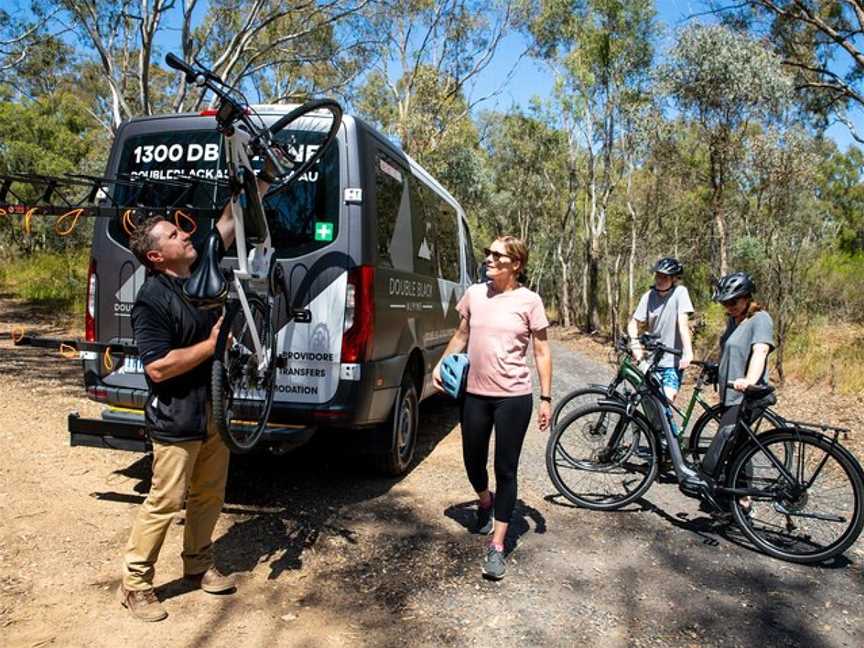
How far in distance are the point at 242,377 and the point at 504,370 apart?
143 centimetres

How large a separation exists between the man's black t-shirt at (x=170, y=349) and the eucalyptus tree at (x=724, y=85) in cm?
1216

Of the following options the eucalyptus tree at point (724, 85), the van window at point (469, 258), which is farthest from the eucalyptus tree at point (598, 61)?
the van window at point (469, 258)

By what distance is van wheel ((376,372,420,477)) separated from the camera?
16.5 ft

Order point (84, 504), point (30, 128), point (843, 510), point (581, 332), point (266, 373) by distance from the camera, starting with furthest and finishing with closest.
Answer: point (30, 128), point (581, 332), point (84, 504), point (843, 510), point (266, 373)

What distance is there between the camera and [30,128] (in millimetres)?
31672

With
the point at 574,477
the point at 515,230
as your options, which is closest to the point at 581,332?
the point at 515,230

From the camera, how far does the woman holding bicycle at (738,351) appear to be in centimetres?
438

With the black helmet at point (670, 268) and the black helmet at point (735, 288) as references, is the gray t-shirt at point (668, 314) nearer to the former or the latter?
the black helmet at point (670, 268)

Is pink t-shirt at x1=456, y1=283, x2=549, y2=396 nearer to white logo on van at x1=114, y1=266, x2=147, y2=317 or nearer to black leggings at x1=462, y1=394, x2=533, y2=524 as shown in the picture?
black leggings at x1=462, y1=394, x2=533, y2=524

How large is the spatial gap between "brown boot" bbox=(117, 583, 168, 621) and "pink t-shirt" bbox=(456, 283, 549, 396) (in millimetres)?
1910

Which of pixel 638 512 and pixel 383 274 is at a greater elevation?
pixel 383 274

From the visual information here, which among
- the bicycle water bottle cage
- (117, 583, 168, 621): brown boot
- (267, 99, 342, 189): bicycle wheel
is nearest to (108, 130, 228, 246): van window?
(267, 99, 342, 189): bicycle wheel

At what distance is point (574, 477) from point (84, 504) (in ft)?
11.3

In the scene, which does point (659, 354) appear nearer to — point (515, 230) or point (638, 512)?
point (638, 512)
